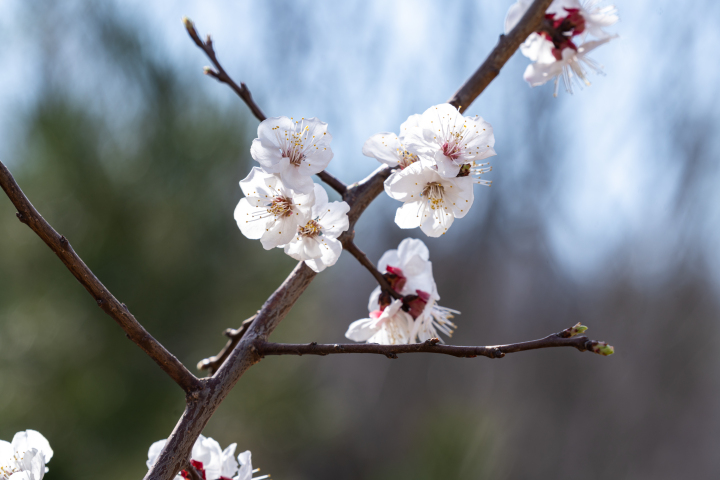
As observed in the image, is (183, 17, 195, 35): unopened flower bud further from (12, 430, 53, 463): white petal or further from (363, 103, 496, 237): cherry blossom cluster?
(12, 430, 53, 463): white petal

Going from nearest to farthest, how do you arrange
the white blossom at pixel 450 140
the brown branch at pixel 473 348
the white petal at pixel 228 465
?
the brown branch at pixel 473 348
the white blossom at pixel 450 140
the white petal at pixel 228 465

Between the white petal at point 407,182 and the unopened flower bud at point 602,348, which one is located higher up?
the white petal at point 407,182

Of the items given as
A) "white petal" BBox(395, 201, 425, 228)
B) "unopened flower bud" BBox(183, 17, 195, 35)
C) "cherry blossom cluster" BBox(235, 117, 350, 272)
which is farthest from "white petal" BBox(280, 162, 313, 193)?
"unopened flower bud" BBox(183, 17, 195, 35)

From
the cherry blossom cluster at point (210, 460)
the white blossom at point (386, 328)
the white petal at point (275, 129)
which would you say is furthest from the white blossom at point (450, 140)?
the cherry blossom cluster at point (210, 460)

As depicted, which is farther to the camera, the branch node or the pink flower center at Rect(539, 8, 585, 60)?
the pink flower center at Rect(539, 8, 585, 60)

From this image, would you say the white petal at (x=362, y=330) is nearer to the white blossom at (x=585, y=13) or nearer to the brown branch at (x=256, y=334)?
the brown branch at (x=256, y=334)

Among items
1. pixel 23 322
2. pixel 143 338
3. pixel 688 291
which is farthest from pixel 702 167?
pixel 23 322

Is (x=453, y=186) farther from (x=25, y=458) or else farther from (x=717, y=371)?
(x=717, y=371)
